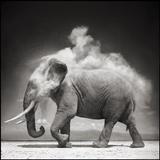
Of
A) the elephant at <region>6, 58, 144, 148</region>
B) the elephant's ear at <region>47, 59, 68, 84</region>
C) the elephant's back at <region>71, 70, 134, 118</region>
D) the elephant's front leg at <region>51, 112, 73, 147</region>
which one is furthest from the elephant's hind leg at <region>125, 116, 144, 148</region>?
the elephant's ear at <region>47, 59, 68, 84</region>

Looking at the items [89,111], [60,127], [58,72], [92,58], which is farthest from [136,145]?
[92,58]

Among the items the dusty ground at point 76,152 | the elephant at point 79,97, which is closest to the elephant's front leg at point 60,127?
the elephant at point 79,97

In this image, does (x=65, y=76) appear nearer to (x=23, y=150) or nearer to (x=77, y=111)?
(x=77, y=111)

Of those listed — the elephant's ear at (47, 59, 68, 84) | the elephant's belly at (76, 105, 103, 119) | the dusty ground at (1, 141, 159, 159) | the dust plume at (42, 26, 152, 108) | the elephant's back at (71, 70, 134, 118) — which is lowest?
the dusty ground at (1, 141, 159, 159)

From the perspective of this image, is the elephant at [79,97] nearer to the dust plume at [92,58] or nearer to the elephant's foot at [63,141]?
the elephant's foot at [63,141]

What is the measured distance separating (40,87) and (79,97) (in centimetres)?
43

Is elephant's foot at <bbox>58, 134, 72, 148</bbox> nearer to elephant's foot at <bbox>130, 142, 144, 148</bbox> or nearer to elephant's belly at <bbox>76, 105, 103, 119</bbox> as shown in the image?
elephant's belly at <bbox>76, 105, 103, 119</bbox>

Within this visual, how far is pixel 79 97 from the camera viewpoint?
191 inches

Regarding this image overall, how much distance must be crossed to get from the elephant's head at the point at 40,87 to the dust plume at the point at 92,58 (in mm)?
933

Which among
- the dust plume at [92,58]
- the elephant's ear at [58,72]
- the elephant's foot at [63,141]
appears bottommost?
the elephant's foot at [63,141]

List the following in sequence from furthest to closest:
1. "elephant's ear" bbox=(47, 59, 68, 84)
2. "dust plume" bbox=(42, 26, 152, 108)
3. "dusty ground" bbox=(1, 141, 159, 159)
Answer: "dust plume" bbox=(42, 26, 152, 108) < "elephant's ear" bbox=(47, 59, 68, 84) < "dusty ground" bbox=(1, 141, 159, 159)

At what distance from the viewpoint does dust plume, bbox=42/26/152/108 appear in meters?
5.78

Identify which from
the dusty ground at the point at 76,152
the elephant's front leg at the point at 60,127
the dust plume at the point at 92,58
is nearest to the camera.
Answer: the dusty ground at the point at 76,152

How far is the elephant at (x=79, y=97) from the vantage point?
15.5ft
